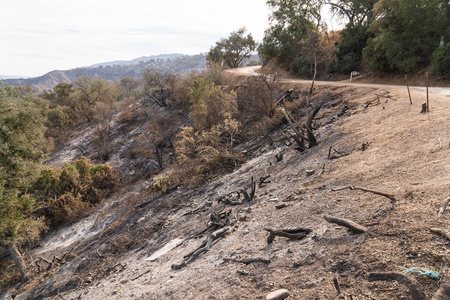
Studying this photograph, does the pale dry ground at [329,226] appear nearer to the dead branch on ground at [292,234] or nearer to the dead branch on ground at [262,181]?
the dead branch on ground at [292,234]

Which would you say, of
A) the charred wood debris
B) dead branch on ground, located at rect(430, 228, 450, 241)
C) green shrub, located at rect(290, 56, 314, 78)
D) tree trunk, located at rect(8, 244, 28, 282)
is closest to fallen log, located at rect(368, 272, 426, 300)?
the charred wood debris

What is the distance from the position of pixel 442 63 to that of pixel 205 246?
18.6 m

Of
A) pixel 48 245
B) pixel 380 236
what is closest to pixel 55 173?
pixel 48 245

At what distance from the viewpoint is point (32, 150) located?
14070 millimetres

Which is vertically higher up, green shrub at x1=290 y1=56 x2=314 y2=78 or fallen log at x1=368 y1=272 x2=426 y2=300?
green shrub at x1=290 y1=56 x2=314 y2=78

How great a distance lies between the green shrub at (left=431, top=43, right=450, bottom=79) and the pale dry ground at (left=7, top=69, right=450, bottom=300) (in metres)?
7.25

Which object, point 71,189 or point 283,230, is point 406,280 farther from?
point 71,189

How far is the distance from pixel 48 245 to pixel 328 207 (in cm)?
1578

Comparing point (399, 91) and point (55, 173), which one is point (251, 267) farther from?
point (55, 173)

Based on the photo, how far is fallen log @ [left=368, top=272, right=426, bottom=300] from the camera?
8.20ft

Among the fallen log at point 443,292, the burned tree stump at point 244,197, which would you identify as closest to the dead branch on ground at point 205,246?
the burned tree stump at point 244,197

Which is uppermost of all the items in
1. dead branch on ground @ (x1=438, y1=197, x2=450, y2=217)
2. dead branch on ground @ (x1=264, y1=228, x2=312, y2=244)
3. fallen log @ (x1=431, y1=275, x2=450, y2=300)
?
dead branch on ground @ (x1=438, y1=197, x2=450, y2=217)

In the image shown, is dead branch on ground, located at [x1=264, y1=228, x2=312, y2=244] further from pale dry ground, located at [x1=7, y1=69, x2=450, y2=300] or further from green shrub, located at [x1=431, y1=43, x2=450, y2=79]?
green shrub, located at [x1=431, y1=43, x2=450, y2=79]

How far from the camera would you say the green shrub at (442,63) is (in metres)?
15.0
